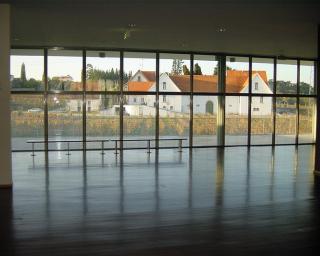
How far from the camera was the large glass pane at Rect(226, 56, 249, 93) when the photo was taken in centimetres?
1221

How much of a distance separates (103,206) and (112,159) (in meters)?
4.33

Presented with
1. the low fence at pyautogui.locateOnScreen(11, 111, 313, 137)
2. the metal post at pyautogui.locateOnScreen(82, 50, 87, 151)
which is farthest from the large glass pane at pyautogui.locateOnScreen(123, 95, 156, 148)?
the metal post at pyautogui.locateOnScreen(82, 50, 87, 151)

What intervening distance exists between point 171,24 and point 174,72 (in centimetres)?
431

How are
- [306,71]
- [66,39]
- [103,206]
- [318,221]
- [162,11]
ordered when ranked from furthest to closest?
[306,71] < [66,39] < [162,11] < [103,206] < [318,221]

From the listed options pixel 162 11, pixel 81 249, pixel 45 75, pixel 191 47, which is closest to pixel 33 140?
pixel 45 75

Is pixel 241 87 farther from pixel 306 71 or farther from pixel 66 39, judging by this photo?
pixel 66 39

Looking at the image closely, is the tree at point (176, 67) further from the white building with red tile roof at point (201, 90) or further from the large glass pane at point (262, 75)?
the large glass pane at point (262, 75)

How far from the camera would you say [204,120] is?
476 inches

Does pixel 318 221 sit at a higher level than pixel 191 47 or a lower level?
lower

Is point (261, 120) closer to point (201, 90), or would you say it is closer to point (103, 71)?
point (201, 90)

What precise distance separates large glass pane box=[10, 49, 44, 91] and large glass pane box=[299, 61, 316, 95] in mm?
8873

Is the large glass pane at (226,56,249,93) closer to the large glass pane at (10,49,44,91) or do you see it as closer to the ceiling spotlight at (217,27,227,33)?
the ceiling spotlight at (217,27,227,33)

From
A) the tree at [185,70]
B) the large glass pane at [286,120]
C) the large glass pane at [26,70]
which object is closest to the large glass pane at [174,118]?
the tree at [185,70]

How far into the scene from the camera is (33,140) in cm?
1073
